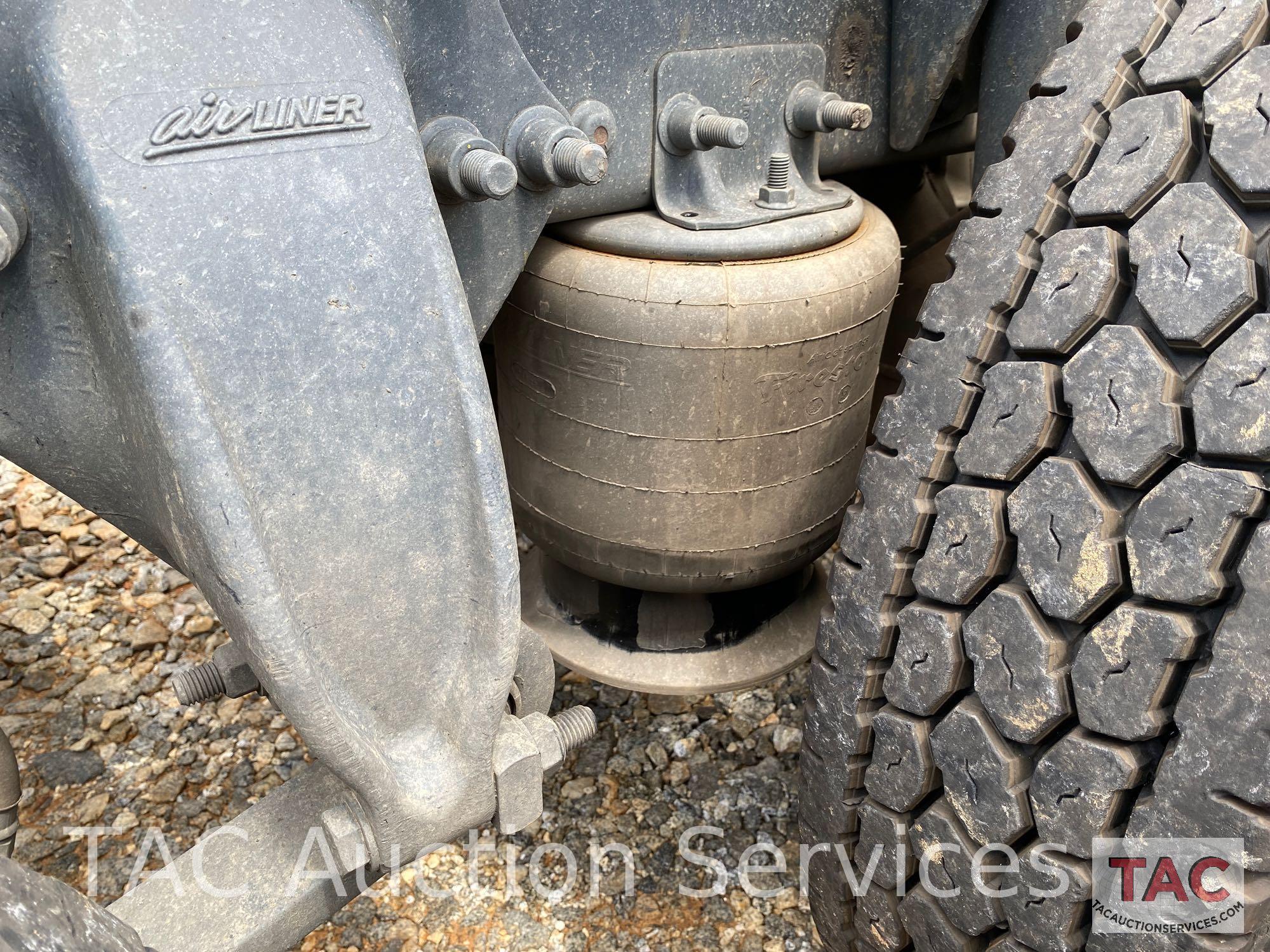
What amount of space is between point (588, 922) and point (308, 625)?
775 mm

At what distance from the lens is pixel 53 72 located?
0.62 meters

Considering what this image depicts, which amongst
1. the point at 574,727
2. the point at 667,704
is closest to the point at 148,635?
the point at 667,704

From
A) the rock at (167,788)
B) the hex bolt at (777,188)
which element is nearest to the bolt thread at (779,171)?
the hex bolt at (777,188)

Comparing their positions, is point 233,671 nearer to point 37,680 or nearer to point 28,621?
point 37,680

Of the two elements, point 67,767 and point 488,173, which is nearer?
point 488,173

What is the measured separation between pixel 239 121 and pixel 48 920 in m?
0.52

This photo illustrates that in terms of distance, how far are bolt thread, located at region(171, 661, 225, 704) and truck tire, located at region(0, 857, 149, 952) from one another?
0.88ft

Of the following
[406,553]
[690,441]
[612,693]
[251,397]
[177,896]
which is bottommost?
[612,693]

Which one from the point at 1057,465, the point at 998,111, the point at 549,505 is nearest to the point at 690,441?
the point at 549,505

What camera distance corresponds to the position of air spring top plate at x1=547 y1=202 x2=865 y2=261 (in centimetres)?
110

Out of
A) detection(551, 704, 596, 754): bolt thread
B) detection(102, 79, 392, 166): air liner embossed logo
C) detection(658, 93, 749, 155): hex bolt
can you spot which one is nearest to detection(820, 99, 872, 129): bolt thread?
detection(658, 93, 749, 155): hex bolt

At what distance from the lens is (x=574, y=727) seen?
0.99m

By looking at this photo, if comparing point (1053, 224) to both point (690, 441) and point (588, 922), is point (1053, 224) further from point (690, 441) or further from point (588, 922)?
point (588, 922)

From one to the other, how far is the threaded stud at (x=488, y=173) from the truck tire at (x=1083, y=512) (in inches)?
16.7
